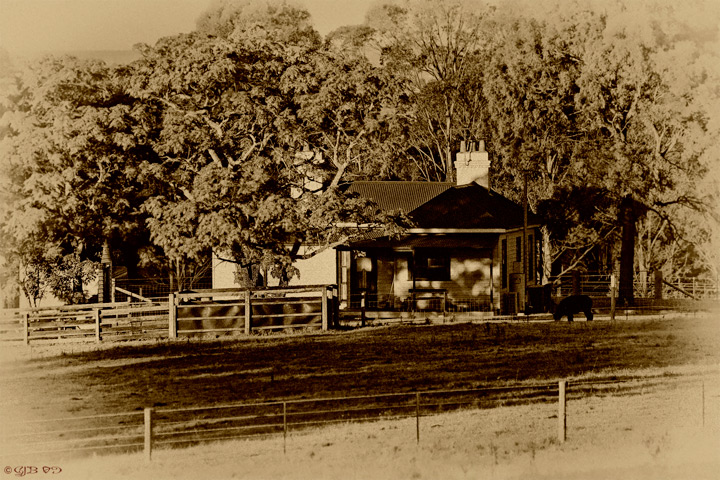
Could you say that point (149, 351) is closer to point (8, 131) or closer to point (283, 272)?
point (283, 272)

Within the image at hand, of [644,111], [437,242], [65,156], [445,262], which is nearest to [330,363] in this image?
[65,156]

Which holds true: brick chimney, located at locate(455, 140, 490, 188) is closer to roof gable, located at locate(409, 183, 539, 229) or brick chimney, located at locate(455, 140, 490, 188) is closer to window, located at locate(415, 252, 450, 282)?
roof gable, located at locate(409, 183, 539, 229)

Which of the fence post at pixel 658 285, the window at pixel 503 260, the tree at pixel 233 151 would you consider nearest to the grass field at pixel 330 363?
the tree at pixel 233 151

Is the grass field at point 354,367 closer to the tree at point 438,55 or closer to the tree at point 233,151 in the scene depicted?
the tree at point 233,151

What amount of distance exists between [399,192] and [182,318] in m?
15.2

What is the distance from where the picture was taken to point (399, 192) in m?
45.0

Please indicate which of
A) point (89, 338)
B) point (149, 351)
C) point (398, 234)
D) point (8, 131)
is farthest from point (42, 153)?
point (398, 234)

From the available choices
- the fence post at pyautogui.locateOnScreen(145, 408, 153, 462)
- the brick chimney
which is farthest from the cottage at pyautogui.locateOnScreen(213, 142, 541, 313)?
the fence post at pyautogui.locateOnScreen(145, 408, 153, 462)

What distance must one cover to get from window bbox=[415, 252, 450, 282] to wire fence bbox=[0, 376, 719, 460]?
1652 cm

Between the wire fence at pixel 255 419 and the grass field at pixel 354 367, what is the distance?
584 mm

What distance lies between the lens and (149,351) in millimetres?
28953

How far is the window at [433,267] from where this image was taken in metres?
39.8

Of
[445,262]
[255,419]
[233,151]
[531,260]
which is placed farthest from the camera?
[531,260]

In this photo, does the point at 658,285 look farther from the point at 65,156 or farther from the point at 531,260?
the point at 65,156
